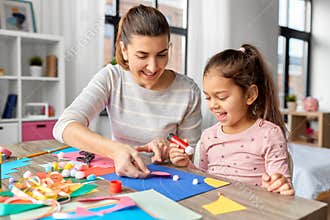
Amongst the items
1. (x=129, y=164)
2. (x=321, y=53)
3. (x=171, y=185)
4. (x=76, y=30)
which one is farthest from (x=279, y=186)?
(x=321, y=53)

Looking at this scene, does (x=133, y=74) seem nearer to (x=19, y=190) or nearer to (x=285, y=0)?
(x=19, y=190)

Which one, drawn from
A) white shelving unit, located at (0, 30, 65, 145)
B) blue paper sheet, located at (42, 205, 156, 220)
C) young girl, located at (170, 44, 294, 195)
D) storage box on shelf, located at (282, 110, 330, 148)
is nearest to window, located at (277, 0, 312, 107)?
storage box on shelf, located at (282, 110, 330, 148)

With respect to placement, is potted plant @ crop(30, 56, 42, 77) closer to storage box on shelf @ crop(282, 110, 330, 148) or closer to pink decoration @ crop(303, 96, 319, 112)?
storage box on shelf @ crop(282, 110, 330, 148)

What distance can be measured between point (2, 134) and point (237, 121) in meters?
1.57

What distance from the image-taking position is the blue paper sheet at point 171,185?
2.08ft

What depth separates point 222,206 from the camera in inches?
22.2

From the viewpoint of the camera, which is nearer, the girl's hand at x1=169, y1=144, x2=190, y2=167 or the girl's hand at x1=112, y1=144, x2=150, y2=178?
the girl's hand at x1=112, y1=144, x2=150, y2=178

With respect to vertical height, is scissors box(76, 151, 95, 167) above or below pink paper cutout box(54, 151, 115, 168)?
above

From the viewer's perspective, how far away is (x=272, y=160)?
0.91 metres

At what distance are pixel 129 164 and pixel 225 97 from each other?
0.36 meters

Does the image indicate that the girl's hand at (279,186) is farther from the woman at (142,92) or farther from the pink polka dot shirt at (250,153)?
the woman at (142,92)

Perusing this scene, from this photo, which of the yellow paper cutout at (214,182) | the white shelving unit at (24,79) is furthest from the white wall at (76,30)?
the yellow paper cutout at (214,182)

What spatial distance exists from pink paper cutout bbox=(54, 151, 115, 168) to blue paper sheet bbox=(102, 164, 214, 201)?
0.10 m

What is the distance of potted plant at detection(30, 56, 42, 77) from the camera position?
2287 mm
